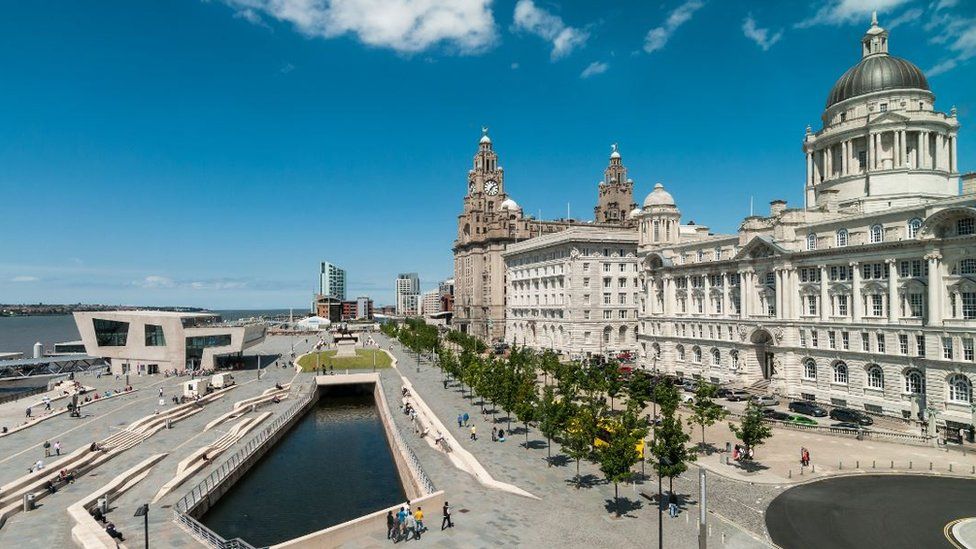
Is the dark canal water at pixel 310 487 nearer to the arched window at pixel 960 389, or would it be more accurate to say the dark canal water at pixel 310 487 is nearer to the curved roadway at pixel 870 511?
the curved roadway at pixel 870 511

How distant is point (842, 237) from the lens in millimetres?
62781

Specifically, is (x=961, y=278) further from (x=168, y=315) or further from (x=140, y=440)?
(x=168, y=315)

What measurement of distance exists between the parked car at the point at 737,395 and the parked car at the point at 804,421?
10.9m

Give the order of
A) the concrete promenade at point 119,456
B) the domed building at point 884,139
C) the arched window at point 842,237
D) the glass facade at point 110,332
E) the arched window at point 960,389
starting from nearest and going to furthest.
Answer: the concrete promenade at point 119,456 < the arched window at point 960,389 < the arched window at point 842,237 < the domed building at point 884,139 < the glass facade at point 110,332

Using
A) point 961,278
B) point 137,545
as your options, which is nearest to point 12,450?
point 137,545

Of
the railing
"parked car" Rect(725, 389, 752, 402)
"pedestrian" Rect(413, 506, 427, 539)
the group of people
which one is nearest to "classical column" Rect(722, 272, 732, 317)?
"parked car" Rect(725, 389, 752, 402)

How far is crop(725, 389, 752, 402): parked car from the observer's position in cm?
6600

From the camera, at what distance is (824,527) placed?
30.7 meters

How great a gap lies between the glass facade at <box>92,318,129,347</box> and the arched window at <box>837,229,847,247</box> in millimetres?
106212

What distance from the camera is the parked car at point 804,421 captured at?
174 feet

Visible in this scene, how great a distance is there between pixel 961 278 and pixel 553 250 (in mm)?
70169

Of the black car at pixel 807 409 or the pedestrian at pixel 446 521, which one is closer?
the pedestrian at pixel 446 521

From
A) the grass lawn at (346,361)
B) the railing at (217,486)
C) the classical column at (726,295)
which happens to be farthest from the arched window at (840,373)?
the grass lawn at (346,361)

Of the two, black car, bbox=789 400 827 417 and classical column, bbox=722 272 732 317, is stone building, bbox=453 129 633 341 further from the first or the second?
black car, bbox=789 400 827 417
